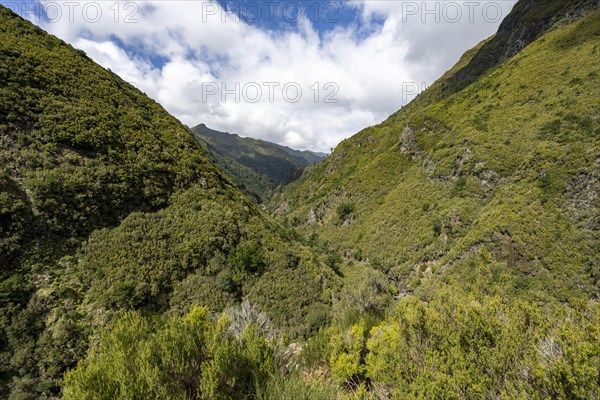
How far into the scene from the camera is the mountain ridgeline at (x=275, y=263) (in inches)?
348

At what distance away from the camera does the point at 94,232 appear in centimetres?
2666

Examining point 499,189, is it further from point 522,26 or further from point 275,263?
point 522,26

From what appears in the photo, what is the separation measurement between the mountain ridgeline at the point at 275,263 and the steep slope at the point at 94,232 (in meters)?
0.18

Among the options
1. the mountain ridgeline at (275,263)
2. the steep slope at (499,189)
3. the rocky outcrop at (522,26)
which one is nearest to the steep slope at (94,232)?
the mountain ridgeline at (275,263)

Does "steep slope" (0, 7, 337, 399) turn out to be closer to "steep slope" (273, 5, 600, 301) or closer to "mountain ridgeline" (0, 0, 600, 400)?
"mountain ridgeline" (0, 0, 600, 400)

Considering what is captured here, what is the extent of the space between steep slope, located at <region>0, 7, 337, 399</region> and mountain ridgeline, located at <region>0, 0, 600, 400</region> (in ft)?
0.58

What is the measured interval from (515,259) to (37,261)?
4892 cm

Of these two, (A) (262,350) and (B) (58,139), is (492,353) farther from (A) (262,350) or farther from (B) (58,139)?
(B) (58,139)

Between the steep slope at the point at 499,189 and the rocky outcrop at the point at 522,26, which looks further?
the rocky outcrop at the point at 522,26

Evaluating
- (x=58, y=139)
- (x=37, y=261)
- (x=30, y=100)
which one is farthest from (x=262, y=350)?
(x=30, y=100)

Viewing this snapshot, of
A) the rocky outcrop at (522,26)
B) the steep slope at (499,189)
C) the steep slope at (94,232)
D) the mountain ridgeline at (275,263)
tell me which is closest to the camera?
the mountain ridgeline at (275,263)

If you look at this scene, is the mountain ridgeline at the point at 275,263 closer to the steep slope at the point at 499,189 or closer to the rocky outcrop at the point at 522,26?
the steep slope at the point at 499,189

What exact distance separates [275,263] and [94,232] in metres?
19.6

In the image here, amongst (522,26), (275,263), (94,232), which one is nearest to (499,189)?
(275,263)
